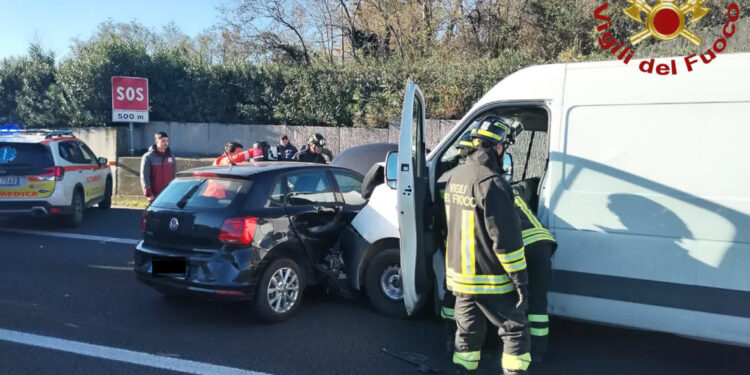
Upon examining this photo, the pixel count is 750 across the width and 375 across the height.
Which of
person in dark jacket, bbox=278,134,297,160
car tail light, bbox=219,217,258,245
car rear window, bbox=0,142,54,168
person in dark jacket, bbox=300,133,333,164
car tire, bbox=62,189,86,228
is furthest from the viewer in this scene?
person in dark jacket, bbox=278,134,297,160

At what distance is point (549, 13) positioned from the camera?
17469 millimetres

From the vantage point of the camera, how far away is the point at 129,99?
602 inches

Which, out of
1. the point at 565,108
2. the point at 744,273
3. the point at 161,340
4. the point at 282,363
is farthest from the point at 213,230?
the point at 744,273

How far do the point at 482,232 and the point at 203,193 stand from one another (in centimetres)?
290

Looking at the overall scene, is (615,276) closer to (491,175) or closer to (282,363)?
(491,175)

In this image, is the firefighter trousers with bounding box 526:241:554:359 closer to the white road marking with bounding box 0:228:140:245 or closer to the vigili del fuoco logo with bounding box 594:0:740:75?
the white road marking with bounding box 0:228:140:245

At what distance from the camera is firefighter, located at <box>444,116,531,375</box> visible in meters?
3.72

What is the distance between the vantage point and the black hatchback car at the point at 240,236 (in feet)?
17.3

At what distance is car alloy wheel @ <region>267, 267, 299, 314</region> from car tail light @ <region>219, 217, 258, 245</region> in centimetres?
47

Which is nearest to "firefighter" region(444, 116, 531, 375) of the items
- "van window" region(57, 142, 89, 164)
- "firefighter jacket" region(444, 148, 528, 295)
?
"firefighter jacket" region(444, 148, 528, 295)

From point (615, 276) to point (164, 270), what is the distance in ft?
12.7

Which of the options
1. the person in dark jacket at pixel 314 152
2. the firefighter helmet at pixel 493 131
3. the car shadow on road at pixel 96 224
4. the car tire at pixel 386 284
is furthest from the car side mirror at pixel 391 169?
the car shadow on road at pixel 96 224

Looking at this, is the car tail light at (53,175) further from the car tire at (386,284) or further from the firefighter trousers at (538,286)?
the firefighter trousers at (538,286)

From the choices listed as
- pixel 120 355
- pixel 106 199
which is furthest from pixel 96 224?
pixel 120 355
